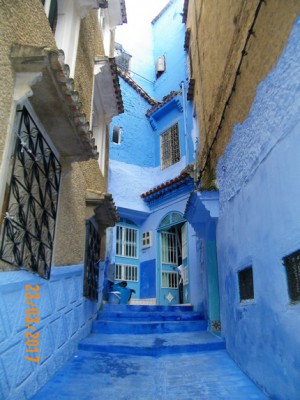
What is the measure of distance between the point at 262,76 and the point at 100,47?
16.7 feet

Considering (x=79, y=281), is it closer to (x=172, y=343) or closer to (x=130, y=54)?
(x=172, y=343)

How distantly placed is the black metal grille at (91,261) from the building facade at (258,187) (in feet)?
7.03

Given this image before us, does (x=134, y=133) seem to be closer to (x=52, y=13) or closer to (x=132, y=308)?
(x=132, y=308)

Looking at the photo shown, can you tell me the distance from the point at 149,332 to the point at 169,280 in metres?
5.51

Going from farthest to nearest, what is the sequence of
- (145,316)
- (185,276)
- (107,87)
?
(185,276) < (145,316) < (107,87)

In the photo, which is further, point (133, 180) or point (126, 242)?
point (133, 180)

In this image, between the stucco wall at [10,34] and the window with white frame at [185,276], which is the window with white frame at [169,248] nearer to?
the window with white frame at [185,276]

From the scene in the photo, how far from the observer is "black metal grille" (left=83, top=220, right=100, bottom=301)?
21.2 ft

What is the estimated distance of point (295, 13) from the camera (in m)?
3.04

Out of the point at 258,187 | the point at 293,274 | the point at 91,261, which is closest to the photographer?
the point at 293,274

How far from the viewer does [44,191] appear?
4.36 meters

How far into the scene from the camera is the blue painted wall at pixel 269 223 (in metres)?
3.01

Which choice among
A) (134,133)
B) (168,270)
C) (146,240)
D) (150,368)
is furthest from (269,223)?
(134,133)

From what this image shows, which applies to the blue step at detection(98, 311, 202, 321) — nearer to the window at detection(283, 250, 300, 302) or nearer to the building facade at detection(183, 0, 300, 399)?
the building facade at detection(183, 0, 300, 399)
